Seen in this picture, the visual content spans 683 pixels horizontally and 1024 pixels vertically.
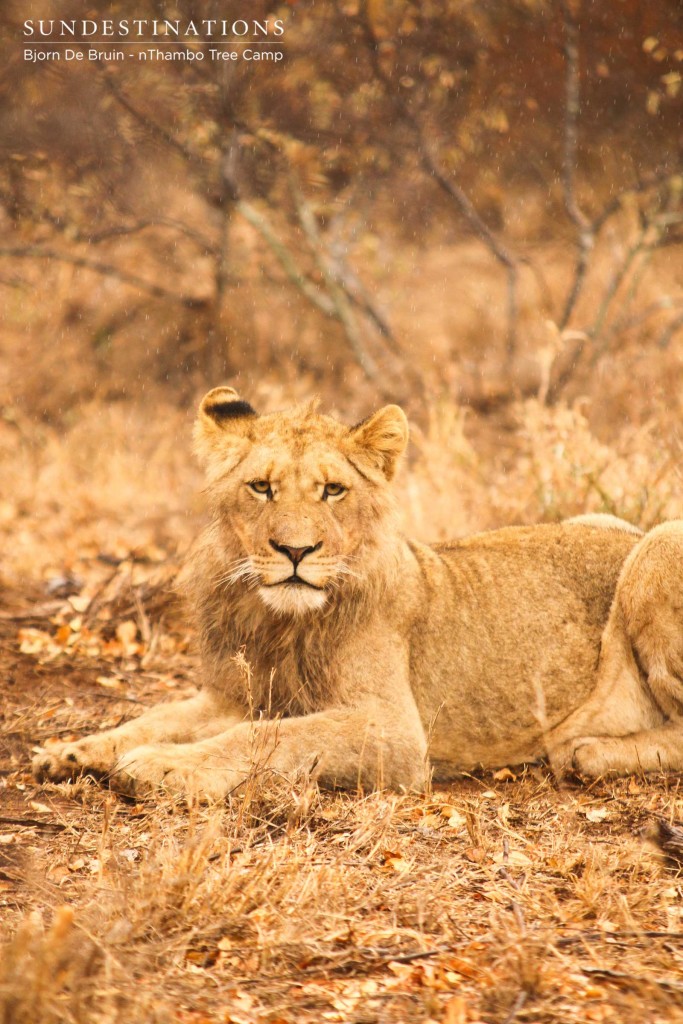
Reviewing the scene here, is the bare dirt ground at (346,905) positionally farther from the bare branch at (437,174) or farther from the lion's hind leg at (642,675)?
the bare branch at (437,174)

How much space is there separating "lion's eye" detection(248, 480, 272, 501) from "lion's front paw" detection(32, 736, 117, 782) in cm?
121

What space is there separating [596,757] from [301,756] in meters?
1.40

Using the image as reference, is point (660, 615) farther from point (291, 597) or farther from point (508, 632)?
point (291, 597)

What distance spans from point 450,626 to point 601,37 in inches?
385

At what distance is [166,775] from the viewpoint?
4.50 m

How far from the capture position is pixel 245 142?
12.5 metres

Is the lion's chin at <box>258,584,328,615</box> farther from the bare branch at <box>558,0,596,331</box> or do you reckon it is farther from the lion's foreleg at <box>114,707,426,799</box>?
the bare branch at <box>558,0,596,331</box>

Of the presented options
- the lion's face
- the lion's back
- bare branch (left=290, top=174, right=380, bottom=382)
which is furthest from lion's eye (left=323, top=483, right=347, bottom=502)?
bare branch (left=290, top=174, right=380, bottom=382)

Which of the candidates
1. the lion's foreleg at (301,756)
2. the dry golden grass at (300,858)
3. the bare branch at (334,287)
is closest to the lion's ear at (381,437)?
the lion's foreleg at (301,756)

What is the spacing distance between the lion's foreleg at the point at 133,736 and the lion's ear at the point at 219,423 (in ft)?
3.60

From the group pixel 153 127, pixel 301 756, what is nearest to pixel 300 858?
pixel 301 756

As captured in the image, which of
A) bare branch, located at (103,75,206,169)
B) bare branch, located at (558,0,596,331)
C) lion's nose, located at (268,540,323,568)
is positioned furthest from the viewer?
bare branch, located at (103,75,206,169)

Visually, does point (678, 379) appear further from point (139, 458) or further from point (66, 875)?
point (66, 875)

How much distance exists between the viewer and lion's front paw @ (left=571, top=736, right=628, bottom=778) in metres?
5.13
